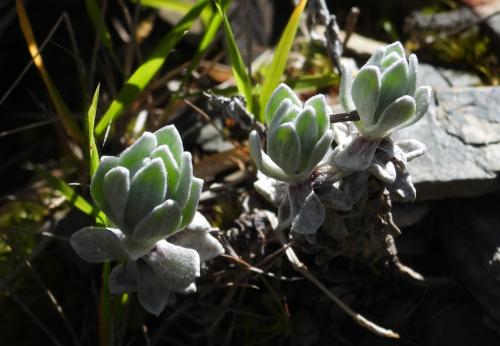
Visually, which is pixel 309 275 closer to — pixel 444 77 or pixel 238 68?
pixel 238 68

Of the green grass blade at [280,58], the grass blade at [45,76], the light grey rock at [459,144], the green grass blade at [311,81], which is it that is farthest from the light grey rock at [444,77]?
the grass blade at [45,76]

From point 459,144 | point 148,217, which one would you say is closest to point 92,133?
point 148,217

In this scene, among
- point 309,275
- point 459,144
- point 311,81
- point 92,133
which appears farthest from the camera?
point 311,81

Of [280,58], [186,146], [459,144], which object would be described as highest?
[280,58]

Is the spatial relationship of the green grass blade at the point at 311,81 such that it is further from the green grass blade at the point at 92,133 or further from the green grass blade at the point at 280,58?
the green grass blade at the point at 92,133

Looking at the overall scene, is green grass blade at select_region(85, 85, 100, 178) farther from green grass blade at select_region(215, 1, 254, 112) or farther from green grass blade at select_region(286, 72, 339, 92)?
green grass blade at select_region(286, 72, 339, 92)

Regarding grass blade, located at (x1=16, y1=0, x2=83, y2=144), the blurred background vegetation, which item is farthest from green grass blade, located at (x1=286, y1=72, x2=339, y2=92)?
grass blade, located at (x1=16, y1=0, x2=83, y2=144)

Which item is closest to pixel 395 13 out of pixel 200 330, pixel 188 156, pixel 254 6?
pixel 254 6

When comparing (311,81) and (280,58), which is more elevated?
(280,58)

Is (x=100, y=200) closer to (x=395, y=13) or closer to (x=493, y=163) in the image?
(x=493, y=163)
